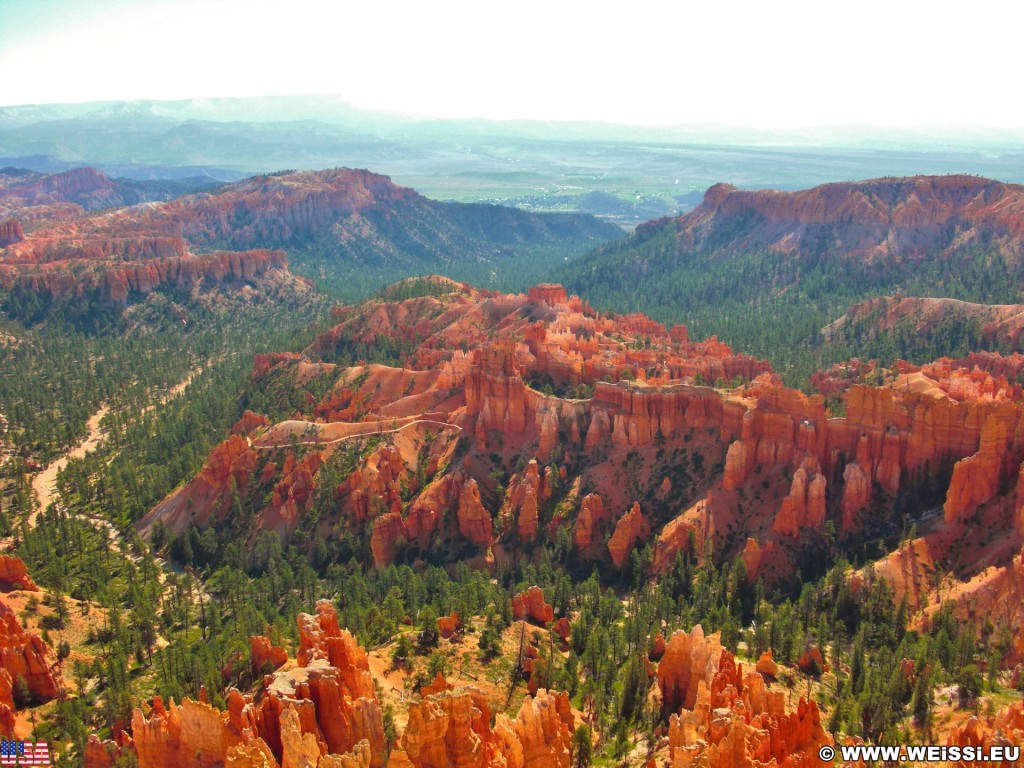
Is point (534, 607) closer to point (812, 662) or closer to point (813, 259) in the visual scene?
point (812, 662)

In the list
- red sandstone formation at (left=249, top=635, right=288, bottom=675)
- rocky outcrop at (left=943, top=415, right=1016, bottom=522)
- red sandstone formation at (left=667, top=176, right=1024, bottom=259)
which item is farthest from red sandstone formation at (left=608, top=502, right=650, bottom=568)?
red sandstone formation at (left=667, top=176, right=1024, bottom=259)

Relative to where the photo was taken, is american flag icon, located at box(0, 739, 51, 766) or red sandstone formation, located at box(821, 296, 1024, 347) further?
red sandstone formation, located at box(821, 296, 1024, 347)

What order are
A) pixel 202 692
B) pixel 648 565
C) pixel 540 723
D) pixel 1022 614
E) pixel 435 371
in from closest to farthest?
1. pixel 540 723
2. pixel 202 692
3. pixel 1022 614
4. pixel 648 565
5. pixel 435 371

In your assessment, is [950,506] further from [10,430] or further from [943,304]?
[10,430]

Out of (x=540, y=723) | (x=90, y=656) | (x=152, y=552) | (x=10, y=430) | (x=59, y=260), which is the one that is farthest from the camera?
(x=59, y=260)

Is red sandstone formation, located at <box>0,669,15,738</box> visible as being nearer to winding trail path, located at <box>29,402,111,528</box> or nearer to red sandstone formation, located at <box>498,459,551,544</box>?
winding trail path, located at <box>29,402,111,528</box>

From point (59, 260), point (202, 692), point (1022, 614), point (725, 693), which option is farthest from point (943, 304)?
point (59, 260)
